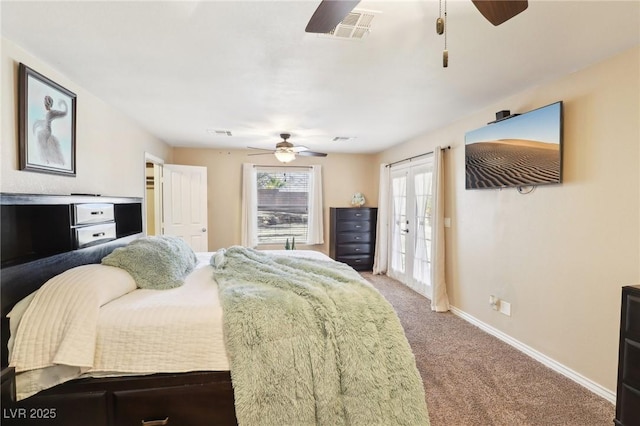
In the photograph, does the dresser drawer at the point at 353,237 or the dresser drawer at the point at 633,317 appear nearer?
the dresser drawer at the point at 633,317

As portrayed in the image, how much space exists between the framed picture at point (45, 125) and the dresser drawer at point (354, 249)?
13.9ft

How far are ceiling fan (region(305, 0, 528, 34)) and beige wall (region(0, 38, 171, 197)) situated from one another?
1922 millimetres

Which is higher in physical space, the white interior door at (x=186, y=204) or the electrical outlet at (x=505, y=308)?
the white interior door at (x=186, y=204)

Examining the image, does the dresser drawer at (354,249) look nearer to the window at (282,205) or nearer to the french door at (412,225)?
the french door at (412,225)

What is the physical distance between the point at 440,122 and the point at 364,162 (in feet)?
8.49

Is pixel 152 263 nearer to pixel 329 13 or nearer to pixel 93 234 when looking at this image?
pixel 93 234

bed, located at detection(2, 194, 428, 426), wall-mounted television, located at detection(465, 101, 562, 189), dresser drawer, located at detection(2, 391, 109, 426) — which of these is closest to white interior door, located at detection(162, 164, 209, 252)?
bed, located at detection(2, 194, 428, 426)

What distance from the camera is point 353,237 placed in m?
5.80

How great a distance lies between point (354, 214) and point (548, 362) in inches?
145

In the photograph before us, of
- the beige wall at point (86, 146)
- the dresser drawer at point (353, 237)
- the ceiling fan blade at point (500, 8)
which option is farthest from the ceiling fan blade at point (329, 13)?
the dresser drawer at point (353, 237)

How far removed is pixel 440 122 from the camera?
12.3 feet

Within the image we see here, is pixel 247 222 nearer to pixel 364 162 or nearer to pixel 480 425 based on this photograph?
pixel 364 162

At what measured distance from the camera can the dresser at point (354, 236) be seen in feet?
18.8

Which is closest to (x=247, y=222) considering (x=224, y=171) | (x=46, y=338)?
(x=224, y=171)
